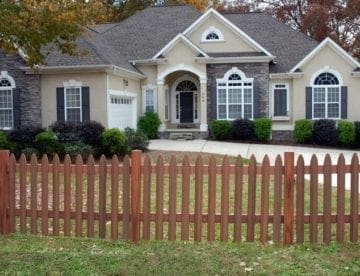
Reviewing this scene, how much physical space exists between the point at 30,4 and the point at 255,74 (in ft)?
54.8

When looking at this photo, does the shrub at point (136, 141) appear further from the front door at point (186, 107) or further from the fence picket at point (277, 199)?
the fence picket at point (277, 199)

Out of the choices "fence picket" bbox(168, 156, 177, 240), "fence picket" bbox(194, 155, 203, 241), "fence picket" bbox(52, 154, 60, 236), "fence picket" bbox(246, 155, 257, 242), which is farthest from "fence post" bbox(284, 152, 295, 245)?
"fence picket" bbox(52, 154, 60, 236)

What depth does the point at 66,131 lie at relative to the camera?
20328 mm

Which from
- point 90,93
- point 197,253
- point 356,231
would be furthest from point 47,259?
point 90,93

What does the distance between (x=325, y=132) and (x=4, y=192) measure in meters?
19.2

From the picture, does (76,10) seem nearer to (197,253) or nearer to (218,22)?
(197,253)

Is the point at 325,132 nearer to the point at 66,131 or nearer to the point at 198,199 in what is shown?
the point at 66,131

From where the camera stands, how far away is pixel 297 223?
6938 millimetres

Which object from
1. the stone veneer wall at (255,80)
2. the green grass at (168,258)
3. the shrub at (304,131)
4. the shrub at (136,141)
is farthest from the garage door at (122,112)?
the green grass at (168,258)

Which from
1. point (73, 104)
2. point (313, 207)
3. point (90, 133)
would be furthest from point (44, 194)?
point (73, 104)

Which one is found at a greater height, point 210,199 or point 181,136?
point 181,136

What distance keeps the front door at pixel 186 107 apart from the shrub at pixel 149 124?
2.52 meters

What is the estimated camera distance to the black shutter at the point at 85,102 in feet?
71.6

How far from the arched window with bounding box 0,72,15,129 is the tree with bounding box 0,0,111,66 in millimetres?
11261
